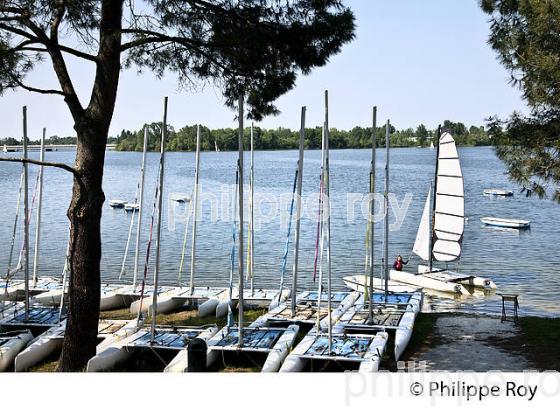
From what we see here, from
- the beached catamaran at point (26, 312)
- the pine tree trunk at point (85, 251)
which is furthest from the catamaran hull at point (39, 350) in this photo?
the pine tree trunk at point (85, 251)

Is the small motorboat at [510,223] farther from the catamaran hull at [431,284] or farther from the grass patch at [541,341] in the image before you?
the grass patch at [541,341]

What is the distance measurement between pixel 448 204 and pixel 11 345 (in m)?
11.9

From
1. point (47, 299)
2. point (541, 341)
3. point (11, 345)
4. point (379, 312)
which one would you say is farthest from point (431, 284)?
point (11, 345)

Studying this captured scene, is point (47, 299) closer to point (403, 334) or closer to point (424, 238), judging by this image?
point (403, 334)

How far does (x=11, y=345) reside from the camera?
31.6 ft

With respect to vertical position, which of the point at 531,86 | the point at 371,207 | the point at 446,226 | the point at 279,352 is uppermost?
the point at 531,86

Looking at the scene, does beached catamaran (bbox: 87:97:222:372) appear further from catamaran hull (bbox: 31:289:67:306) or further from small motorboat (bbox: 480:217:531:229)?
small motorboat (bbox: 480:217:531:229)

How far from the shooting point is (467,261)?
2481 cm

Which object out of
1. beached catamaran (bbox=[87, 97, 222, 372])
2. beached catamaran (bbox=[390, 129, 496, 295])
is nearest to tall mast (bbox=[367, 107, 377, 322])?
beached catamaran (bbox=[87, 97, 222, 372])

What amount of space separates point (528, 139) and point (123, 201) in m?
36.6

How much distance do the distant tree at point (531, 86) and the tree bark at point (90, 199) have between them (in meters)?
4.83

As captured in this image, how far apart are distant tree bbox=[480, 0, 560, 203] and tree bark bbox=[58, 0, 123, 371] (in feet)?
15.9

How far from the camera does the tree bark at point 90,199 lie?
809cm
